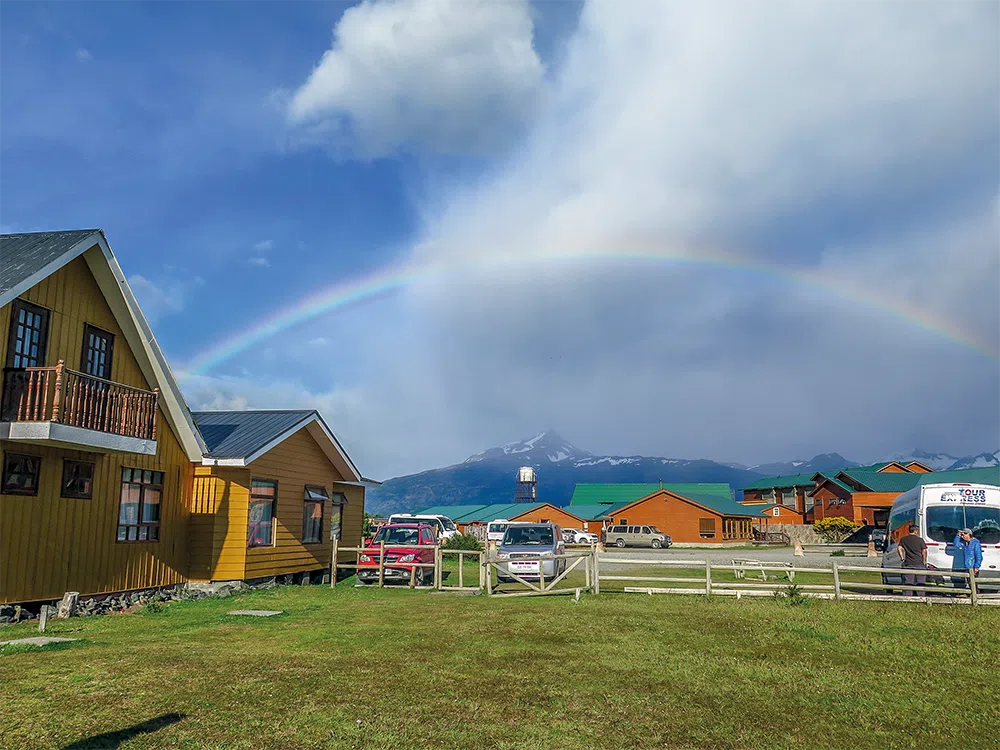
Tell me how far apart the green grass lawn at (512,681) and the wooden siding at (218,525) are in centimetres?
457

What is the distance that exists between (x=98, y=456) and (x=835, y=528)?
221 ft

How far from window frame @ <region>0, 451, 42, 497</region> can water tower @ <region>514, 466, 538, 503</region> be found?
4713 inches

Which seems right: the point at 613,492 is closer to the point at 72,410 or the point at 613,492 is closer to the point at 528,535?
the point at 528,535

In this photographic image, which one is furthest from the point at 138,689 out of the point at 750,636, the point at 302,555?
the point at 302,555

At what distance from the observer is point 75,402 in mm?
16172

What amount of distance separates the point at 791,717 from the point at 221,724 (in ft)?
20.5

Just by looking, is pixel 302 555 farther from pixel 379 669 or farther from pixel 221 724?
pixel 221 724

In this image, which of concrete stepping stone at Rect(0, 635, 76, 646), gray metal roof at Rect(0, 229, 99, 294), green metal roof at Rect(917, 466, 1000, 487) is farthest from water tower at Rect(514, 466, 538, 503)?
concrete stepping stone at Rect(0, 635, 76, 646)

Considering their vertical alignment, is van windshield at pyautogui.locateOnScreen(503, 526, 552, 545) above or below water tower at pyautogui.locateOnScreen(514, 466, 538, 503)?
below

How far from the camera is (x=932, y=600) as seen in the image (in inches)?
739

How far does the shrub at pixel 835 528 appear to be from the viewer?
228 ft

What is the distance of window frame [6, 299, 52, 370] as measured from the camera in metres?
15.6

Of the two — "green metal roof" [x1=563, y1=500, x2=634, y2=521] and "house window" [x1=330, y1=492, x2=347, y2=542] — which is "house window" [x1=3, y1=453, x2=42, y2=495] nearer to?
"house window" [x1=330, y1=492, x2=347, y2=542]

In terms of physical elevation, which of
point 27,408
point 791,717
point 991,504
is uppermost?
point 27,408
